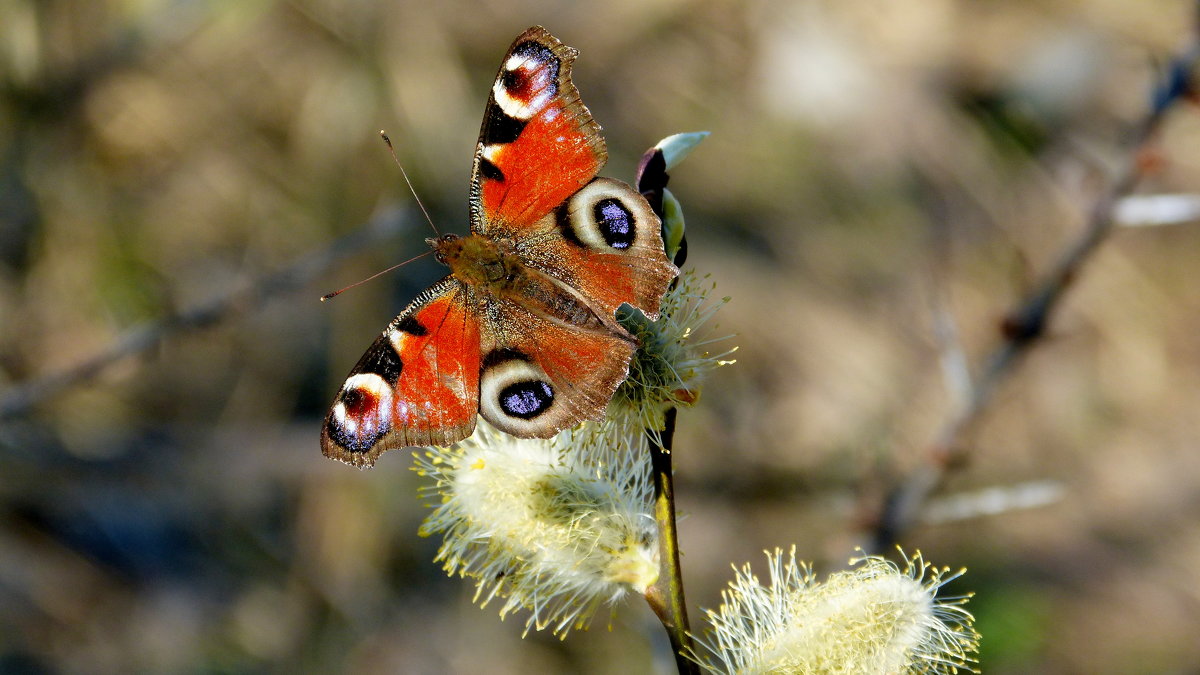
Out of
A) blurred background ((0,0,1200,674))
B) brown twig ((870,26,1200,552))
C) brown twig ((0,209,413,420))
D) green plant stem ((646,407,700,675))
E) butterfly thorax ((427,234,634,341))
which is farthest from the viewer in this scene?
blurred background ((0,0,1200,674))

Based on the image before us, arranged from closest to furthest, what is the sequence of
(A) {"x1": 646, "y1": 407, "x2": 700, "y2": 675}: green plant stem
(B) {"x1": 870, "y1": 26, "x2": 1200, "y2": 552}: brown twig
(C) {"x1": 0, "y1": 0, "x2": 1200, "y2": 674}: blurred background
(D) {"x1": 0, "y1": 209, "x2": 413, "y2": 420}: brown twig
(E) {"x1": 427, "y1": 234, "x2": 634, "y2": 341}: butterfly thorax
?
(A) {"x1": 646, "y1": 407, "x2": 700, "y2": 675}: green plant stem
(E) {"x1": 427, "y1": 234, "x2": 634, "y2": 341}: butterfly thorax
(B) {"x1": 870, "y1": 26, "x2": 1200, "y2": 552}: brown twig
(D) {"x1": 0, "y1": 209, "x2": 413, "y2": 420}: brown twig
(C) {"x1": 0, "y1": 0, "x2": 1200, "y2": 674}: blurred background

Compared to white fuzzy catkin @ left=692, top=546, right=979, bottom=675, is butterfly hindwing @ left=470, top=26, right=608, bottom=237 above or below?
above

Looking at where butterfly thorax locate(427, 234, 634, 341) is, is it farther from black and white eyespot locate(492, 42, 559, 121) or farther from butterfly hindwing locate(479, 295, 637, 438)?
black and white eyespot locate(492, 42, 559, 121)

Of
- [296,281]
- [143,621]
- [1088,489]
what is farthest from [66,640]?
[1088,489]

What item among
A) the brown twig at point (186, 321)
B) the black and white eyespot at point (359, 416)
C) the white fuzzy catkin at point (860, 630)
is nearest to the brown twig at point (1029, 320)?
the white fuzzy catkin at point (860, 630)

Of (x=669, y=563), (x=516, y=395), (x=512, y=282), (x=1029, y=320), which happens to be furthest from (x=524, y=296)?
(x=1029, y=320)

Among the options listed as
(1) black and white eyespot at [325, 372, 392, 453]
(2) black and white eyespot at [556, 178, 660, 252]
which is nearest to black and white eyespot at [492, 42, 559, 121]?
(2) black and white eyespot at [556, 178, 660, 252]

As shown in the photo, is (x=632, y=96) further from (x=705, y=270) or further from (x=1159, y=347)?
(x=1159, y=347)

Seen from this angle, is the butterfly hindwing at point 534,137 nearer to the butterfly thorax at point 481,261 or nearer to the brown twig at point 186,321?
the butterfly thorax at point 481,261
